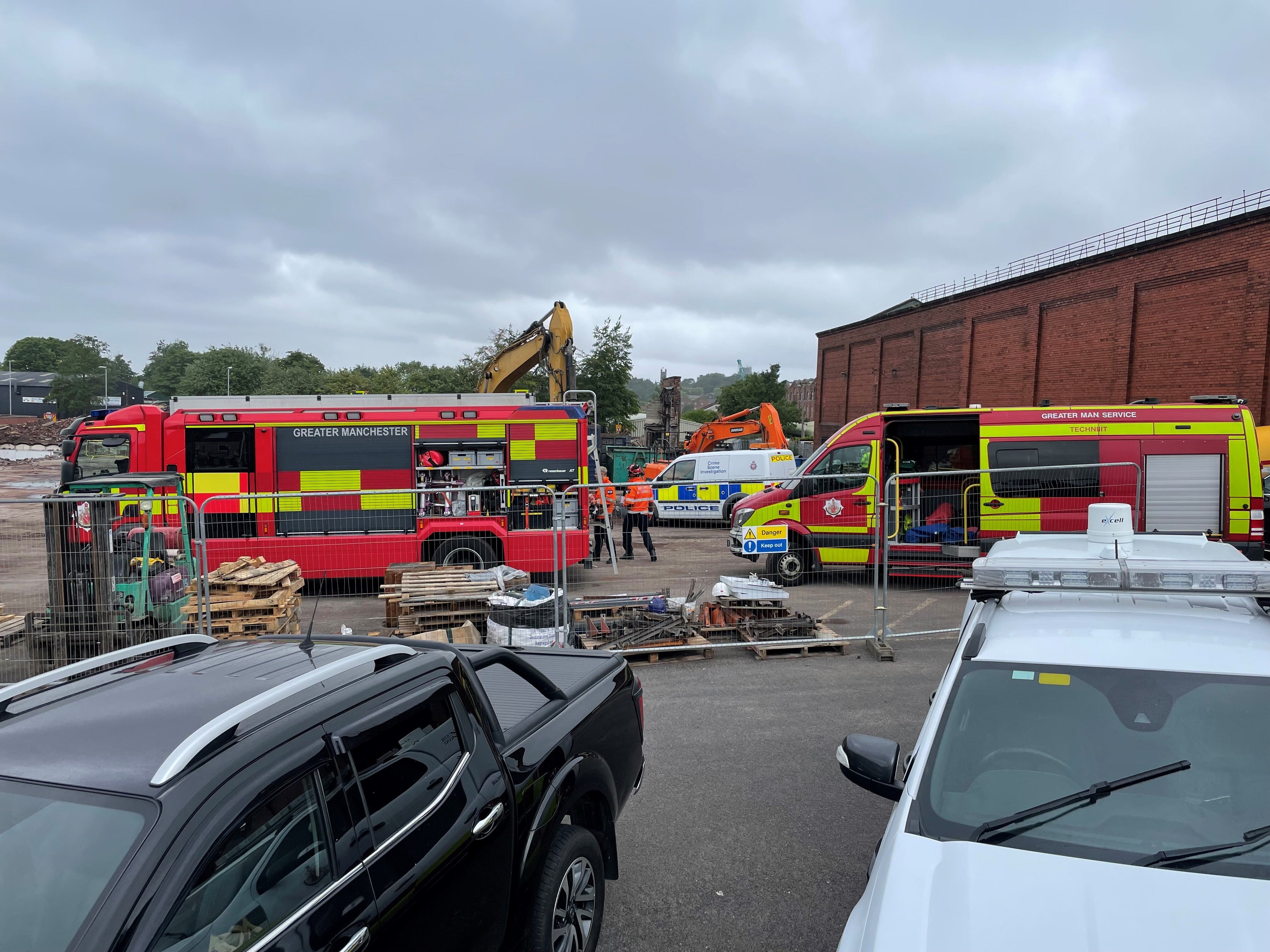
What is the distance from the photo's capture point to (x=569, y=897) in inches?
131

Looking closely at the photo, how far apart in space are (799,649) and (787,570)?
69.0 inches

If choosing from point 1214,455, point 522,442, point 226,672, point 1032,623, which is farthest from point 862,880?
point 1214,455

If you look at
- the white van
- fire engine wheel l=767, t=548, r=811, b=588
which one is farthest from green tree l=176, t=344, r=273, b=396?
fire engine wheel l=767, t=548, r=811, b=588

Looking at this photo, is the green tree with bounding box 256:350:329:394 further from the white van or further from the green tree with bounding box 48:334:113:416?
the white van

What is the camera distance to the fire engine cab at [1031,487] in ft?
39.1

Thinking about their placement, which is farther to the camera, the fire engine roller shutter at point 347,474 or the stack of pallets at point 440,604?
the fire engine roller shutter at point 347,474

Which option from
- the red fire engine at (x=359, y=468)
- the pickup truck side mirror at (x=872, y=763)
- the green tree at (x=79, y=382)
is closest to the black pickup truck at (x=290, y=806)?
the pickup truck side mirror at (x=872, y=763)

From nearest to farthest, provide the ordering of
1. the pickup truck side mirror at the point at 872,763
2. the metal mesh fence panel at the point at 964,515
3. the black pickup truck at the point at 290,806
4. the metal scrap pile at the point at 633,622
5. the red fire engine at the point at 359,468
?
the black pickup truck at the point at 290,806 < the pickup truck side mirror at the point at 872,763 < the metal scrap pile at the point at 633,622 < the metal mesh fence panel at the point at 964,515 < the red fire engine at the point at 359,468

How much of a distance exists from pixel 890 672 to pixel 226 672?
7.05 metres

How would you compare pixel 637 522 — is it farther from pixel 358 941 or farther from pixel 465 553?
pixel 358 941

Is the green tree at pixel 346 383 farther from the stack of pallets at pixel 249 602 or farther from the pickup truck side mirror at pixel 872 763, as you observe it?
the pickup truck side mirror at pixel 872 763

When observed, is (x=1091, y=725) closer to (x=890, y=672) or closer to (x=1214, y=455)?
(x=890, y=672)

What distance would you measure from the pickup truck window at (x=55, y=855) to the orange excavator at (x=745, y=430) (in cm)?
2475

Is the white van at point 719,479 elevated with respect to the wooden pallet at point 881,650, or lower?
elevated
